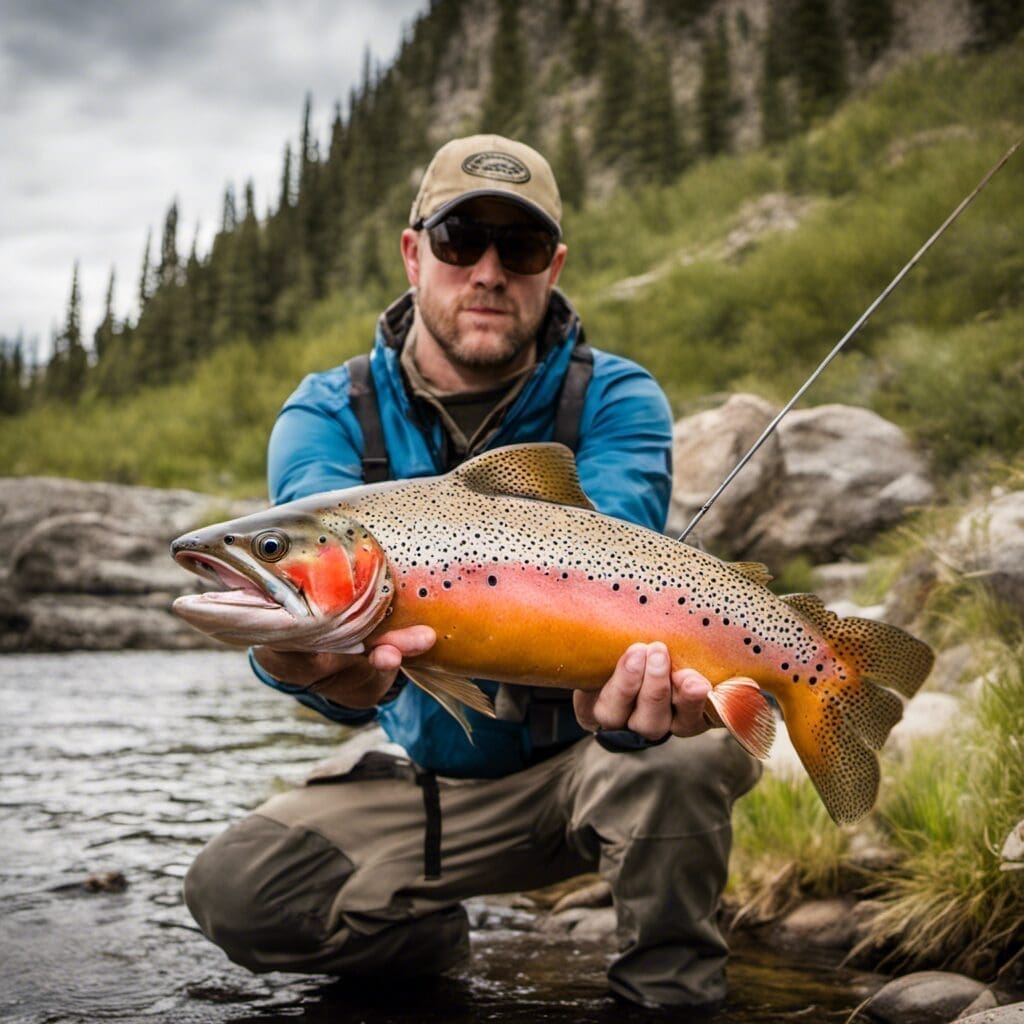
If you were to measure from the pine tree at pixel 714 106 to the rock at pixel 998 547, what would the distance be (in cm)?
3525

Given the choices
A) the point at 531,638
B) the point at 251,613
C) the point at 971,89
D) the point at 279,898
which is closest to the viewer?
the point at 251,613

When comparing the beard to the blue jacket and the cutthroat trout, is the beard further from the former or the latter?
the cutthroat trout

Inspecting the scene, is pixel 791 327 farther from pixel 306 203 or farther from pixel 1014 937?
pixel 306 203

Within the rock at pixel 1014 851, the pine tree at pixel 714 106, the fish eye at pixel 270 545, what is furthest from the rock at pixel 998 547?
the pine tree at pixel 714 106

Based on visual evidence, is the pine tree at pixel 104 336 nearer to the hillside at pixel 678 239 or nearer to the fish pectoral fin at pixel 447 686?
the hillside at pixel 678 239

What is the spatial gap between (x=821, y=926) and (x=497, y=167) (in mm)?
2633

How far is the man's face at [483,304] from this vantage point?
322 centimetres

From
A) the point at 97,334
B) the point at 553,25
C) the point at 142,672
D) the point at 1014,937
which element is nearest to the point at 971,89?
the point at 142,672

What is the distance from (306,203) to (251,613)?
168 ft

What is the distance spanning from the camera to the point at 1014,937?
A: 9.38ft

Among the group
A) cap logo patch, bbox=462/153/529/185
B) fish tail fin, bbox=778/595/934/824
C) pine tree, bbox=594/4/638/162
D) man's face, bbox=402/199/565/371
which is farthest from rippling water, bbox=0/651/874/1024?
pine tree, bbox=594/4/638/162

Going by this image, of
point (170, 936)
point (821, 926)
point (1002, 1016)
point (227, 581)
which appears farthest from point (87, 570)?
point (1002, 1016)

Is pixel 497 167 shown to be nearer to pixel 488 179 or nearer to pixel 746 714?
pixel 488 179

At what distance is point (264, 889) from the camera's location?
120 inches
